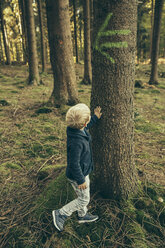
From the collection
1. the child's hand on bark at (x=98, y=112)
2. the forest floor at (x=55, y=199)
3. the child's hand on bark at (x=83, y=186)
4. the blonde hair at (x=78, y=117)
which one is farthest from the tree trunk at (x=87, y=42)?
the child's hand on bark at (x=83, y=186)

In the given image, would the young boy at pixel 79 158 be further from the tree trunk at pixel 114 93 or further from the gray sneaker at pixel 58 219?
the tree trunk at pixel 114 93

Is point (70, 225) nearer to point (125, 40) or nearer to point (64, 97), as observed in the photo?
point (125, 40)

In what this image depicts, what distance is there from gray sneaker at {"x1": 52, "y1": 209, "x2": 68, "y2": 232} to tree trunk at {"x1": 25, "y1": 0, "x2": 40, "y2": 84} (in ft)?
33.8

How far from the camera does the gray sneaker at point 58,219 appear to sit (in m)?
2.30

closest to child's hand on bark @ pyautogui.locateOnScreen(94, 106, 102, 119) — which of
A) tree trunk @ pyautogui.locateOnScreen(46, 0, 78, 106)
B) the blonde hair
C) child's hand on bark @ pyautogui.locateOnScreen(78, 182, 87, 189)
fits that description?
the blonde hair

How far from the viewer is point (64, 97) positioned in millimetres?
7129

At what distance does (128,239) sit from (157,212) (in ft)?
2.01

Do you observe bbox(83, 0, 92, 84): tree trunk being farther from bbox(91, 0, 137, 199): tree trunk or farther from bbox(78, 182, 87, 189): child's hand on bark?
bbox(78, 182, 87, 189): child's hand on bark

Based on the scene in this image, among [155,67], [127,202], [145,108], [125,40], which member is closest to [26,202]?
[127,202]

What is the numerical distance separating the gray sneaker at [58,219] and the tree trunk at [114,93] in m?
0.74

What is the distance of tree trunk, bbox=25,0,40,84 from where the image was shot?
997cm

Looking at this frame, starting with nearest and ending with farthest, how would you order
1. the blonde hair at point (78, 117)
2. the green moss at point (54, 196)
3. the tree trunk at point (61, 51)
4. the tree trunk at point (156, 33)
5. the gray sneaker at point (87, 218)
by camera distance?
the blonde hair at point (78, 117) → the gray sneaker at point (87, 218) → the green moss at point (54, 196) → the tree trunk at point (61, 51) → the tree trunk at point (156, 33)

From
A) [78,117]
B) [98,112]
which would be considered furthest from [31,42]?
[78,117]

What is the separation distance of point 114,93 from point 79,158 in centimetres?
97
